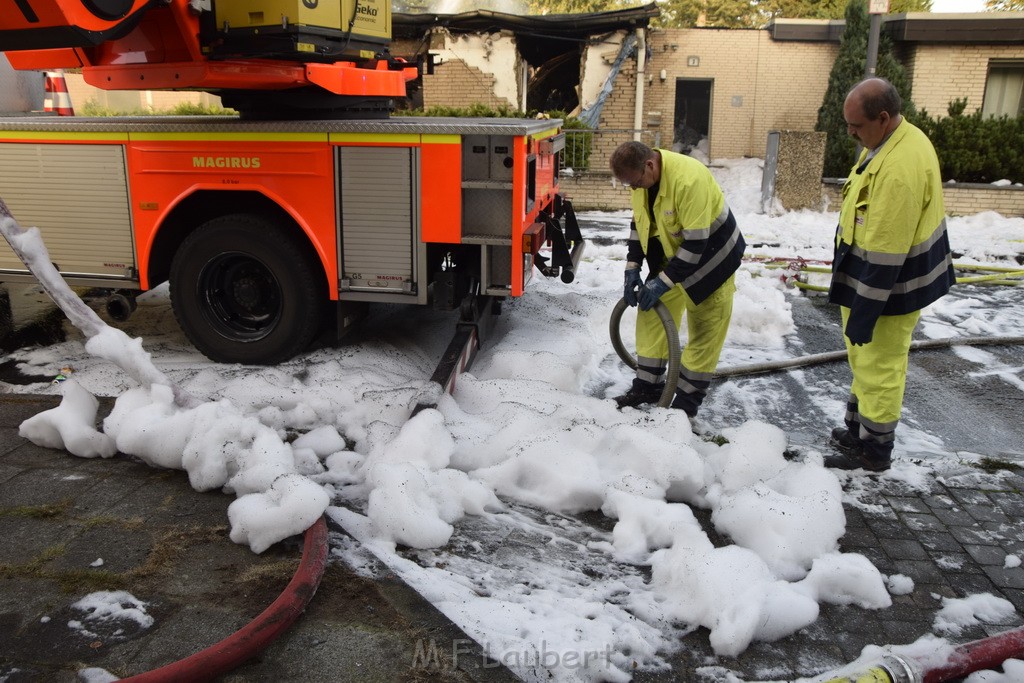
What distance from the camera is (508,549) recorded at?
351cm

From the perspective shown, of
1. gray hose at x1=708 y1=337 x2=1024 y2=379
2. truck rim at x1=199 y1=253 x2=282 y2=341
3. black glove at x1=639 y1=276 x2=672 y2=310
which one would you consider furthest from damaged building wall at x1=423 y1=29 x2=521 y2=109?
black glove at x1=639 y1=276 x2=672 y2=310

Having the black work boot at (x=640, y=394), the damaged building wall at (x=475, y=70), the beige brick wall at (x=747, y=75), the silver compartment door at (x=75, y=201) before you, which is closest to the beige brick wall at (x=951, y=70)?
the beige brick wall at (x=747, y=75)

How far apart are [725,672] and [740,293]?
4.91m

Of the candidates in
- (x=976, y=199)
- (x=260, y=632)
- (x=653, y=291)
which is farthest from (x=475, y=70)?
(x=260, y=632)

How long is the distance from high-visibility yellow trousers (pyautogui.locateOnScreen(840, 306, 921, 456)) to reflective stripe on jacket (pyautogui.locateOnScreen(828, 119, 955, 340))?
96mm

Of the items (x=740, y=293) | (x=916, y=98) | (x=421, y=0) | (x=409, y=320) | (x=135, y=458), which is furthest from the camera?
(x=421, y=0)

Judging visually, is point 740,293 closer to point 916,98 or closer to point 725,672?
point 725,672

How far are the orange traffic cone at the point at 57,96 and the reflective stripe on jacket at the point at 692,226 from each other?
17.8 ft

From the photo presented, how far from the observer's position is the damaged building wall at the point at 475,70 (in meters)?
17.8

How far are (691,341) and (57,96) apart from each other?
6091 mm

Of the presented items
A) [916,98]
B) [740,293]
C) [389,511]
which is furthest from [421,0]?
[389,511]

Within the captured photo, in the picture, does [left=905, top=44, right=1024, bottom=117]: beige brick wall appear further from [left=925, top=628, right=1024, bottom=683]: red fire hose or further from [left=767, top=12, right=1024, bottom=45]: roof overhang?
[left=925, top=628, right=1024, bottom=683]: red fire hose

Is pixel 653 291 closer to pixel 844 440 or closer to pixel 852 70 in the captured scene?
pixel 844 440

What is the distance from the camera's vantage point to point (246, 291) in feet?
18.4
